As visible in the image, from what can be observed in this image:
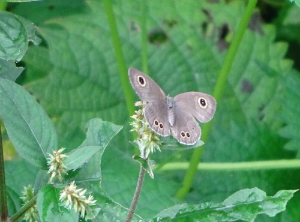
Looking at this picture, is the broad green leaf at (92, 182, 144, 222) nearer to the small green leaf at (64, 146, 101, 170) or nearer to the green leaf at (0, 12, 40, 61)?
the small green leaf at (64, 146, 101, 170)

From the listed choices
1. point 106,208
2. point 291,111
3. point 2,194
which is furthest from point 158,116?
point 291,111

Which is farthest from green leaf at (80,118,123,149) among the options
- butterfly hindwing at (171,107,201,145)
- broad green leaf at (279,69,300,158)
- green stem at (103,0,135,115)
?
broad green leaf at (279,69,300,158)

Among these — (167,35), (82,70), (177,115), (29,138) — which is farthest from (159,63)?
(29,138)

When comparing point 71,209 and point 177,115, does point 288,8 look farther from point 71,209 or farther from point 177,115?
point 71,209

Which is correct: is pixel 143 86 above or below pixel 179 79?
above

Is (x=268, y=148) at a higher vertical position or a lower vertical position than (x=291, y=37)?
lower

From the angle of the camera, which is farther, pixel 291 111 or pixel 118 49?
pixel 291 111

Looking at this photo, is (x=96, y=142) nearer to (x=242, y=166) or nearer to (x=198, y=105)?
(x=198, y=105)
